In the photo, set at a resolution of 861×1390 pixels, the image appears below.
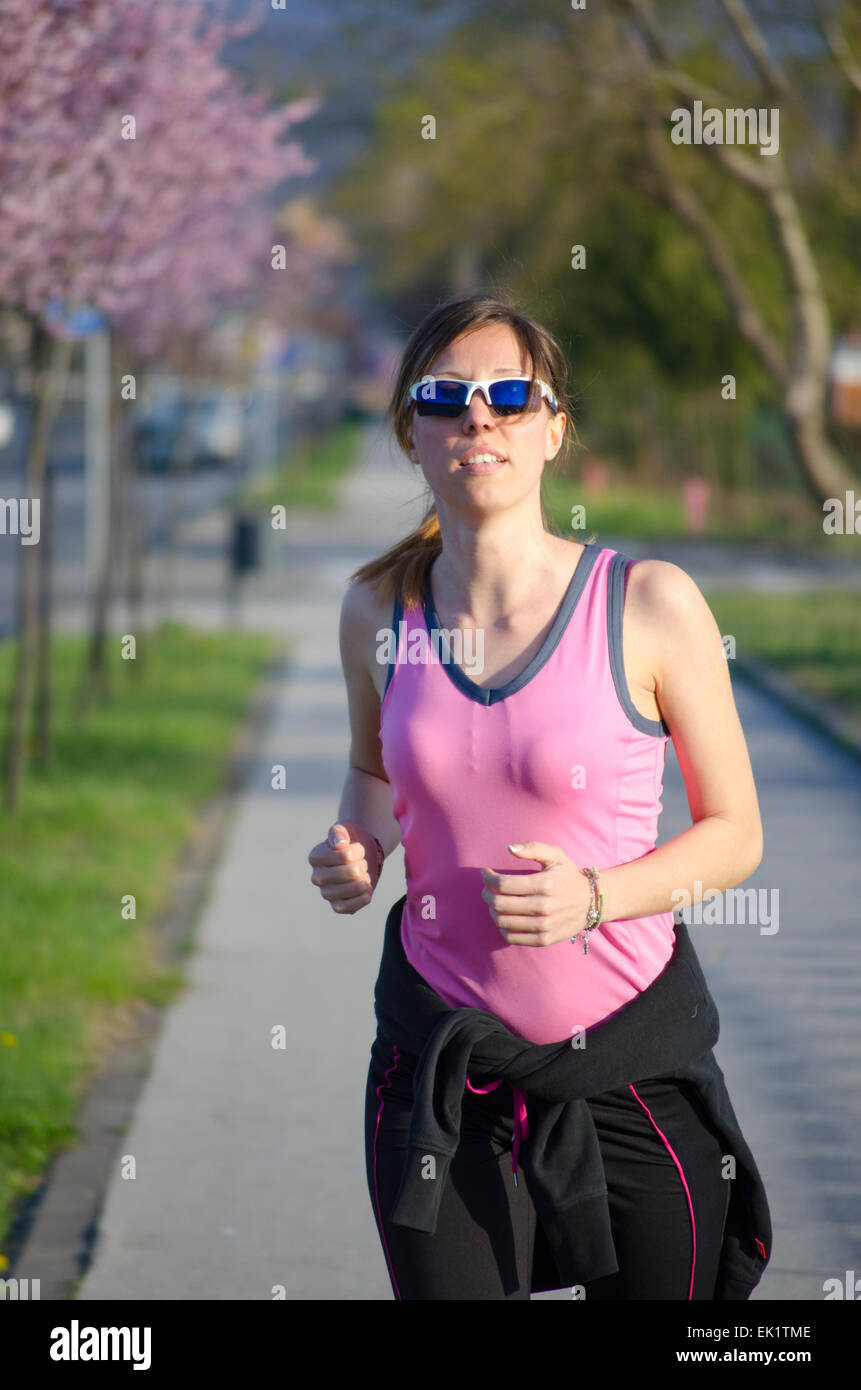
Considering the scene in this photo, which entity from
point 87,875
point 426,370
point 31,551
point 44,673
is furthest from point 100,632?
point 426,370

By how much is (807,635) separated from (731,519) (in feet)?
47.0

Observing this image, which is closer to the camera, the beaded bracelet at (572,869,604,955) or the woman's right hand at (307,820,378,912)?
the beaded bracelet at (572,869,604,955)

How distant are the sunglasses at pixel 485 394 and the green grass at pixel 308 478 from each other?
1806 centimetres

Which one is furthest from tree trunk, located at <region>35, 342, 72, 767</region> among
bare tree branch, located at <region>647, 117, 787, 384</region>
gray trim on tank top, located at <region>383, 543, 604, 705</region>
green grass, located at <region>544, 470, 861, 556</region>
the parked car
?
the parked car

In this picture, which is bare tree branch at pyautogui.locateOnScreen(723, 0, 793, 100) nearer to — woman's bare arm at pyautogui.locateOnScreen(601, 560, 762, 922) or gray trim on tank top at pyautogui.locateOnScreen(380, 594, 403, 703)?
gray trim on tank top at pyautogui.locateOnScreen(380, 594, 403, 703)

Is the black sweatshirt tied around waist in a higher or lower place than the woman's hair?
lower

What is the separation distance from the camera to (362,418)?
9862cm

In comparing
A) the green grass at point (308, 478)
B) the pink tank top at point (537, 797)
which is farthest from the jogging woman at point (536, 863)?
the green grass at point (308, 478)

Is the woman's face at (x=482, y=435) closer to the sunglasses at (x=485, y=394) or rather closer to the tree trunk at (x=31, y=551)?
the sunglasses at (x=485, y=394)

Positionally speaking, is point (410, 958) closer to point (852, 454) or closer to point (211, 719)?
point (211, 719)

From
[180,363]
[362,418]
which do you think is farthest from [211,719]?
[362,418]

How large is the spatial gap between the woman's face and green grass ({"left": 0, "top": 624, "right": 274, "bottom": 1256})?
2441 mm

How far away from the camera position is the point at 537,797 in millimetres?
2354

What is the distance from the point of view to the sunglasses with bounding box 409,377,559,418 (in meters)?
2.45
